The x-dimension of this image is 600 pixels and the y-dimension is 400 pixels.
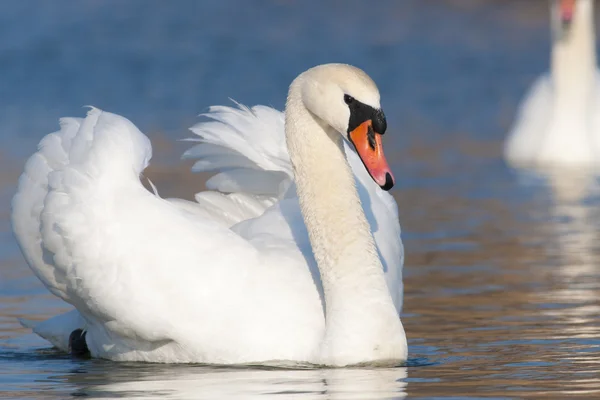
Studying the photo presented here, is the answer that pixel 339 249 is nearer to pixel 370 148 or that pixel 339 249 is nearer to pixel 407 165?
pixel 370 148

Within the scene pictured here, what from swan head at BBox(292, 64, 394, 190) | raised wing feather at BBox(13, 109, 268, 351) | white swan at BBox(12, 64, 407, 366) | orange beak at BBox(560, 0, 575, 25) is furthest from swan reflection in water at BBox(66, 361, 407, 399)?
orange beak at BBox(560, 0, 575, 25)

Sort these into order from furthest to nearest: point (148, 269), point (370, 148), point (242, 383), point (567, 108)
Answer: point (567, 108) < point (148, 269) < point (370, 148) < point (242, 383)

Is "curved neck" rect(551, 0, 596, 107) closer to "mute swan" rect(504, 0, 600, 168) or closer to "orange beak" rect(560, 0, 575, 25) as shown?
"mute swan" rect(504, 0, 600, 168)

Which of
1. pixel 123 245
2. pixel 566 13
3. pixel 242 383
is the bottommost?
pixel 242 383

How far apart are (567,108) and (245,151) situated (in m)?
10.0

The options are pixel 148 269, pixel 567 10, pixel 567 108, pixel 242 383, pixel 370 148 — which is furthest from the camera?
pixel 567 108

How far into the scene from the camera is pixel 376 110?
6.84 m

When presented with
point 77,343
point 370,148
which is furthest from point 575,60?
point 370,148

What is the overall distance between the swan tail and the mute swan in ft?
27.6

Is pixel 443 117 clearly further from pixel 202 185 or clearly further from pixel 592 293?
pixel 592 293

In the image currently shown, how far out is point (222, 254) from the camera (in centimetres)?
727

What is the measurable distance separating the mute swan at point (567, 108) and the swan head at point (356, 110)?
9.68 metres

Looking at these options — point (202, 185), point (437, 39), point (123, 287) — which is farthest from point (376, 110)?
point (437, 39)

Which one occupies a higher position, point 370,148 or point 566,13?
point 566,13
